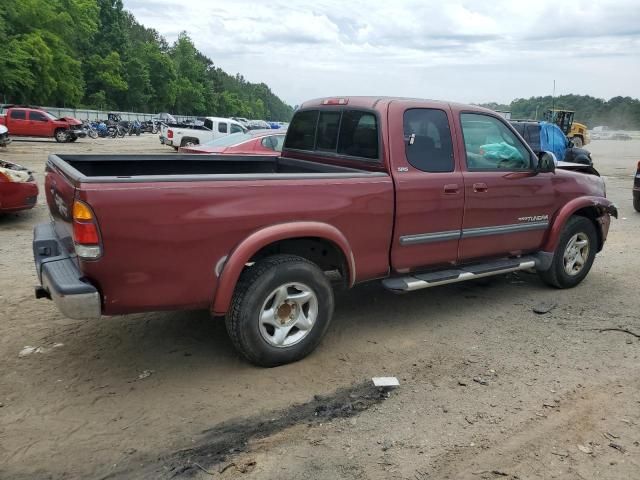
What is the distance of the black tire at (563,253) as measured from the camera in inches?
226

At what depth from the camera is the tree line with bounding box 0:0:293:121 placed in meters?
46.4

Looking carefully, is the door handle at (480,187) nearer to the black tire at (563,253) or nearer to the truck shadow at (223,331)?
the truck shadow at (223,331)

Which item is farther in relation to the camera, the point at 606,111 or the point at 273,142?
the point at 606,111

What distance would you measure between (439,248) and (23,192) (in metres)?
6.85

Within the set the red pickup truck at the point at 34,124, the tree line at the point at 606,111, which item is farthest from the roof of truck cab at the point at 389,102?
the tree line at the point at 606,111

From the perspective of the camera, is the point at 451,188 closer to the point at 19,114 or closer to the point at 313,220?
the point at 313,220

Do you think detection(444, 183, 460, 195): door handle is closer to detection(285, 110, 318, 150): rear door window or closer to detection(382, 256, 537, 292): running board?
detection(382, 256, 537, 292): running board

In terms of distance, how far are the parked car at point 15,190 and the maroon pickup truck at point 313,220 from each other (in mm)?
4437

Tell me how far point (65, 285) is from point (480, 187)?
340 centimetres

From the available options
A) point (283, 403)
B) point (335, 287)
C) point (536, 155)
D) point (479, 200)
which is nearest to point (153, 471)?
point (283, 403)

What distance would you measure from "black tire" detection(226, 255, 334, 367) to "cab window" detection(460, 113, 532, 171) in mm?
1841

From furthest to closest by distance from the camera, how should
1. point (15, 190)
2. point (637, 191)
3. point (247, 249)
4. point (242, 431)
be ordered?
point (637, 191), point (15, 190), point (247, 249), point (242, 431)

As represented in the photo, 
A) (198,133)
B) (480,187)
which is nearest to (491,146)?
(480,187)

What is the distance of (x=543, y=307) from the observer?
5418mm
